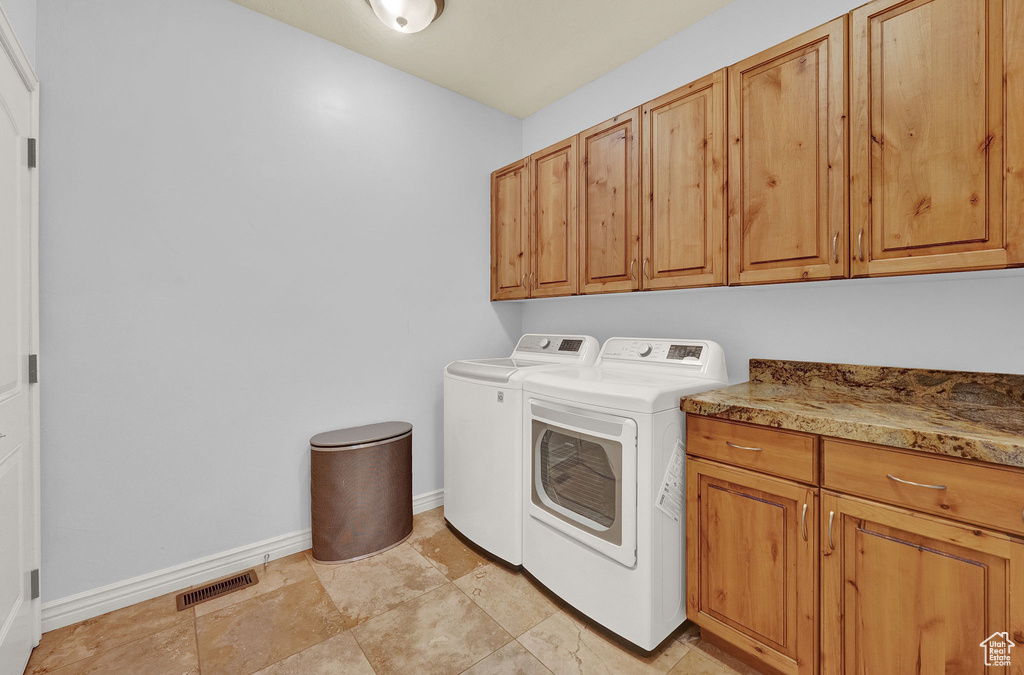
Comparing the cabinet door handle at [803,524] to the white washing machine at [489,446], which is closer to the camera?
the cabinet door handle at [803,524]

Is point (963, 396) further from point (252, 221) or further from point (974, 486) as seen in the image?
point (252, 221)

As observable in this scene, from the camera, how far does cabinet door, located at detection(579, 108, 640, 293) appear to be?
6.77 ft

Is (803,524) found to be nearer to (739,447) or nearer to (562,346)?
(739,447)

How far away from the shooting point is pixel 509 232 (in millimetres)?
2812

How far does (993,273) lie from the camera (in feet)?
4.20

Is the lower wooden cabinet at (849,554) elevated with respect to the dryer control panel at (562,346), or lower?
lower

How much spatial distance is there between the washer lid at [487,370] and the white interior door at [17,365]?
1625 millimetres

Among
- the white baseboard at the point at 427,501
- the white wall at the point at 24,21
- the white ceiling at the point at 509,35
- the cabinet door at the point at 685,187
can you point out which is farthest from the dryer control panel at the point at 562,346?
the white wall at the point at 24,21

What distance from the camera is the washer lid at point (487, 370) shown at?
2.04 metres

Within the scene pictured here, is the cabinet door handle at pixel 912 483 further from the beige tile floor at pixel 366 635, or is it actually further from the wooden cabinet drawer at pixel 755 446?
the beige tile floor at pixel 366 635

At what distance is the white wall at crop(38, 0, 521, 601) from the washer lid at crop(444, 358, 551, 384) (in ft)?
1.49

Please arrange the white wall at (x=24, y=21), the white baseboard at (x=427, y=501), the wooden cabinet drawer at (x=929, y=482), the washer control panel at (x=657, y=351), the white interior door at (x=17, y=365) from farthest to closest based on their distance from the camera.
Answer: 1. the white baseboard at (x=427, y=501)
2. the washer control panel at (x=657, y=351)
3. the white wall at (x=24, y=21)
4. the white interior door at (x=17, y=365)
5. the wooden cabinet drawer at (x=929, y=482)

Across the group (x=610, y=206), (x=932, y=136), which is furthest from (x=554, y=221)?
(x=932, y=136)

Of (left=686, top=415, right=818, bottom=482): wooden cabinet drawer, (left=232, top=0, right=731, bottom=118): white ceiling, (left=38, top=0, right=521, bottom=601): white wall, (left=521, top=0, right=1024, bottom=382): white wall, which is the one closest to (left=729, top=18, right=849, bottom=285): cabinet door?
(left=521, top=0, right=1024, bottom=382): white wall
